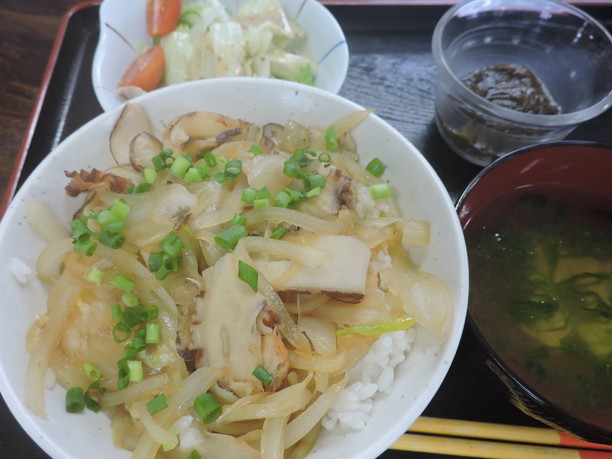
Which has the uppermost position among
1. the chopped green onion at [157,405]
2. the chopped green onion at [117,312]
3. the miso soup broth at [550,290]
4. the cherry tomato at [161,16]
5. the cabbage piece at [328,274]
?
the cherry tomato at [161,16]

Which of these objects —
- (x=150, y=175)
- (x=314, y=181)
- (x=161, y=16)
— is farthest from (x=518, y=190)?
(x=161, y=16)

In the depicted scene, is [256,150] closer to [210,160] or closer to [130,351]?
[210,160]

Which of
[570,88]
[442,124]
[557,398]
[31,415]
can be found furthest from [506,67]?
[31,415]

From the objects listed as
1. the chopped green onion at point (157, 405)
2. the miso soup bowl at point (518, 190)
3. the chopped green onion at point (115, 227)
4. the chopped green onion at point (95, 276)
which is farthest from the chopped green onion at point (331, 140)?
the chopped green onion at point (157, 405)

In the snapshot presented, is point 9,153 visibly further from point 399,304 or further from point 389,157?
point 399,304

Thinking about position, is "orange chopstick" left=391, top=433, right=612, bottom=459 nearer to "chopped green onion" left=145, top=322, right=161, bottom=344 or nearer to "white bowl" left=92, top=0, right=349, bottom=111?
"chopped green onion" left=145, top=322, right=161, bottom=344

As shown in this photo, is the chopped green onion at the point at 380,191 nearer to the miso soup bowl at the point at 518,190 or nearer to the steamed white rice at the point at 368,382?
the miso soup bowl at the point at 518,190

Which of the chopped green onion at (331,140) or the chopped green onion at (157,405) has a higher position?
the chopped green onion at (331,140)

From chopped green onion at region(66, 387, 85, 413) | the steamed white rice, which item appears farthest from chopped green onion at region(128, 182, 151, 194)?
the steamed white rice
